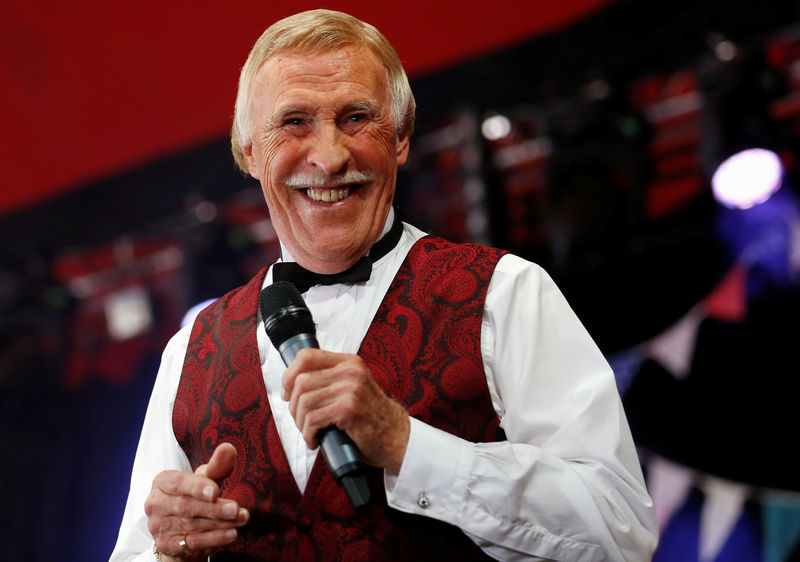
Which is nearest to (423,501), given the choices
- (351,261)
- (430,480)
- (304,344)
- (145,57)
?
(430,480)

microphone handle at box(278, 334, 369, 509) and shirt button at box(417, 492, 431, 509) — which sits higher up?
microphone handle at box(278, 334, 369, 509)

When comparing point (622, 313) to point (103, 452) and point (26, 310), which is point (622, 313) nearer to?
point (103, 452)

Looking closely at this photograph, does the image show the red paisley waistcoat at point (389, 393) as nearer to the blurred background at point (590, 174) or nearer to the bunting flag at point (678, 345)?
the blurred background at point (590, 174)

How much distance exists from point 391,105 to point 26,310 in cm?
332

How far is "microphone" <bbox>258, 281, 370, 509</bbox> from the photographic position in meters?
1.00

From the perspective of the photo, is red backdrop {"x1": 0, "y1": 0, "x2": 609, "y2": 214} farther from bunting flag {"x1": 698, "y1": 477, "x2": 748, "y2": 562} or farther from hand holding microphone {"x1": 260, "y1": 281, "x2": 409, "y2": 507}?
bunting flag {"x1": 698, "y1": 477, "x2": 748, "y2": 562}

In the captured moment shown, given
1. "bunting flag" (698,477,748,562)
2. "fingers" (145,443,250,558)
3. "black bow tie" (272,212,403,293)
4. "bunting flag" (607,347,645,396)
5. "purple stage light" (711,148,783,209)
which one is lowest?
"bunting flag" (698,477,748,562)

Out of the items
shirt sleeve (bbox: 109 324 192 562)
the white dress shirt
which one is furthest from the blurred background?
the white dress shirt

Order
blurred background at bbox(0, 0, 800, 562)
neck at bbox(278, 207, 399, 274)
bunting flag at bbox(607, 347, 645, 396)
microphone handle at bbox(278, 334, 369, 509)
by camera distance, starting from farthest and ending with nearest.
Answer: bunting flag at bbox(607, 347, 645, 396) → blurred background at bbox(0, 0, 800, 562) → neck at bbox(278, 207, 399, 274) → microphone handle at bbox(278, 334, 369, 509)

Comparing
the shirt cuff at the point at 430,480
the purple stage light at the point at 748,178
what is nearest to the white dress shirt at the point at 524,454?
the shirt cuff at the point at 430,480

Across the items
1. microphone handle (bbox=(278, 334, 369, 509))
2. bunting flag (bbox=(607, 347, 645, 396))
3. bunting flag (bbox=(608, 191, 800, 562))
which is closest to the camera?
microphone handle (bbox=(278, 334, 369, 509))

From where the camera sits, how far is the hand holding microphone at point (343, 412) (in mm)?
1020

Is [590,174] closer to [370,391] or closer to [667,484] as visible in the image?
[667,484]

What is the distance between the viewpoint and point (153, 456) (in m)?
1.42
